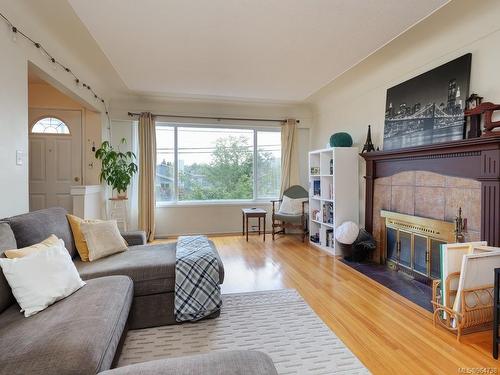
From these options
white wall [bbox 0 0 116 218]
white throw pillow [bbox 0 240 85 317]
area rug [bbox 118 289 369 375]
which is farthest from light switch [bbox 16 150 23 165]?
area rug [bbox 118 289 369 375]

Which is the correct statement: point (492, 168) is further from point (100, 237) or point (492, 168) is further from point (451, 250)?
point (100, 237)

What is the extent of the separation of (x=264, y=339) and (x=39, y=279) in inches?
58.0

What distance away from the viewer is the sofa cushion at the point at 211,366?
3.29 ft

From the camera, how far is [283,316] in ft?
7.43

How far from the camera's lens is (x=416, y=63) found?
3.10m

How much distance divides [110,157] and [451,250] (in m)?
4.37

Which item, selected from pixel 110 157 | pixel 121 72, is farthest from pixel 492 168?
pixel 110 157

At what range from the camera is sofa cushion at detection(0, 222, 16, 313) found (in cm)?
147

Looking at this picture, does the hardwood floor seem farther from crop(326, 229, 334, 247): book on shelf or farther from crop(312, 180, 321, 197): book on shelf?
crop(312, 180, 321, 197): book on shelf

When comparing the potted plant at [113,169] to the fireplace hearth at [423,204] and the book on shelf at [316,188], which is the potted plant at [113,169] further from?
the fireplace hearth at [423,204]

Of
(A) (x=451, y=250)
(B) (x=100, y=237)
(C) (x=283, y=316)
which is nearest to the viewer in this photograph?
(A) (x=451, y=250)

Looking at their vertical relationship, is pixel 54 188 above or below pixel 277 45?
below

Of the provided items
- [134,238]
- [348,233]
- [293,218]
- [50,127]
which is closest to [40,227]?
[134,238]

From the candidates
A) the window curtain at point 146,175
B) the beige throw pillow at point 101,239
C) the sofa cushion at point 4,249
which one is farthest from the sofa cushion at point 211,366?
the window curtain at point 146,175
